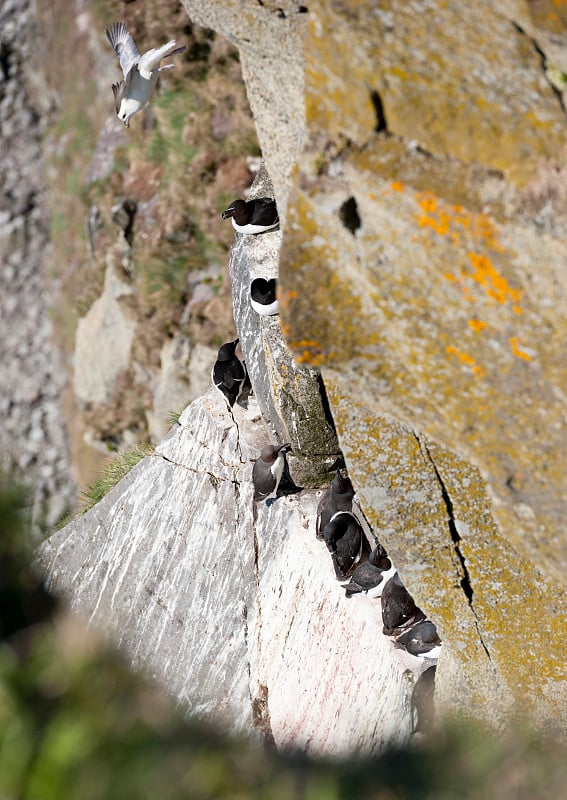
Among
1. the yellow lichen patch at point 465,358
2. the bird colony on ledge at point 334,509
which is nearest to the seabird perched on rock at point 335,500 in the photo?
the bird colony on ledge at point 334,509

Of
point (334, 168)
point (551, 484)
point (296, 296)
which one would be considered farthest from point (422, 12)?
point (551, 484)

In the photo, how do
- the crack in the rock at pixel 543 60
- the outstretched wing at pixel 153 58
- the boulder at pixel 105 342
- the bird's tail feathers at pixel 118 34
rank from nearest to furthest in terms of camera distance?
the crack in the rock at pixel 543 60 < the outstretched wing at pixel 153 58 < the bird's tail feathers at pixel 118 34 < the boulder at pixel 105 342

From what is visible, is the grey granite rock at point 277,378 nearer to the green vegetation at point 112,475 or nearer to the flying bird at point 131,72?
the flying bird at point 131,72

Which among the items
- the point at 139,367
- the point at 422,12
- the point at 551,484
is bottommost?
the point at 139,367

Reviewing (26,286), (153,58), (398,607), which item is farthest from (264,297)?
(26,286)

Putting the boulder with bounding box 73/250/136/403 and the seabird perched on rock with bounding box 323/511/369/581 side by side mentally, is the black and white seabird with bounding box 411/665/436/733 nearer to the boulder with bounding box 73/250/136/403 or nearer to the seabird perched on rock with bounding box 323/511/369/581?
the seabird perched on rock with bounding box 323/511/369/581

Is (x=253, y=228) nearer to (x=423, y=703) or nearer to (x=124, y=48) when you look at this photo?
(x=124, y=48)

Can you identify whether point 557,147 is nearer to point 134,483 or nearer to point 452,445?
point 452,445
